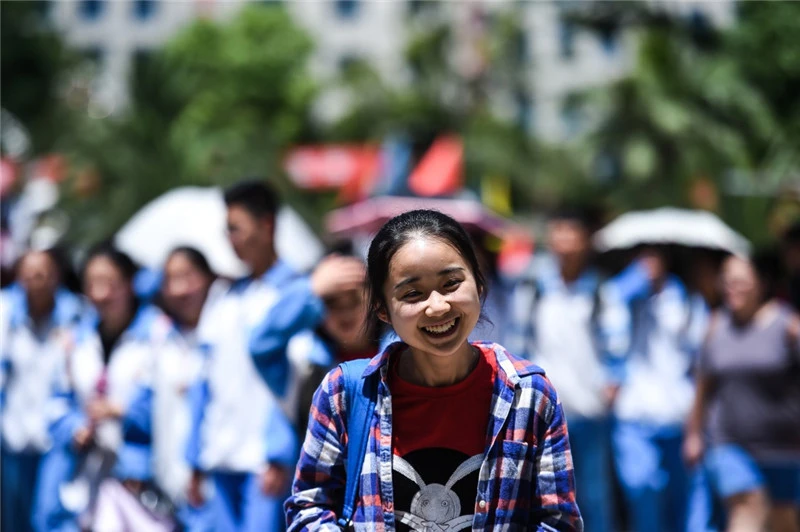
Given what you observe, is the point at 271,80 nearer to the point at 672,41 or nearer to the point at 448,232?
the point at 672,41

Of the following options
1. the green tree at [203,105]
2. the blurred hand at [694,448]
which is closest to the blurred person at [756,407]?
the blurred hand at [694,448]

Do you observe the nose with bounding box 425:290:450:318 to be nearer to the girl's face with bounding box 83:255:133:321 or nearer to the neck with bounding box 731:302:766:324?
the girl's face with bounding box 83:255:133:321

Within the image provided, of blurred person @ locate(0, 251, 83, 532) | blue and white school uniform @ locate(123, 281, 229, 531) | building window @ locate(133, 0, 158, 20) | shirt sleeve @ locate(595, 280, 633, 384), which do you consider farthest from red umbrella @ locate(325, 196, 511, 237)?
building window @ locate(133, 0, 158, 20)

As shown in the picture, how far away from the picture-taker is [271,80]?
50.8m

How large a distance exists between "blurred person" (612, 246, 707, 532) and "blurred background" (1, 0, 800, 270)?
0.79 meters

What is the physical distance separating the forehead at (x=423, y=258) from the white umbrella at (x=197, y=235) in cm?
648

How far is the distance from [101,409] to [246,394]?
3.59ft

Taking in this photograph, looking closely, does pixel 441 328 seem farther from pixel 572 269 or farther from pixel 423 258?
pixel 572 269

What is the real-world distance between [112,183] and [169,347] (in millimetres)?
15982

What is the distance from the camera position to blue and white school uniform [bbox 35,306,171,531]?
20.2 ft

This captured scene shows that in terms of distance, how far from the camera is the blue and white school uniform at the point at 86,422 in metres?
6.14

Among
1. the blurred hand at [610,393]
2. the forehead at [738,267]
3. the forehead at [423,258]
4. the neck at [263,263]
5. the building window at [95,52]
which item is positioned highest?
the building window at [95,52]

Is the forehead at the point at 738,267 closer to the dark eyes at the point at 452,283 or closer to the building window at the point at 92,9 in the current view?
the dark eyes at the point at 452,283

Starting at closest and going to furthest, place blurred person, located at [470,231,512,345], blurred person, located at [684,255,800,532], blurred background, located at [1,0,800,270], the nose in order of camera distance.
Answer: the nose, blurred person, located at [684,255,800,532], blurred person, located at [470,231,512,345], blurred background, located at [1,0,800,270]
